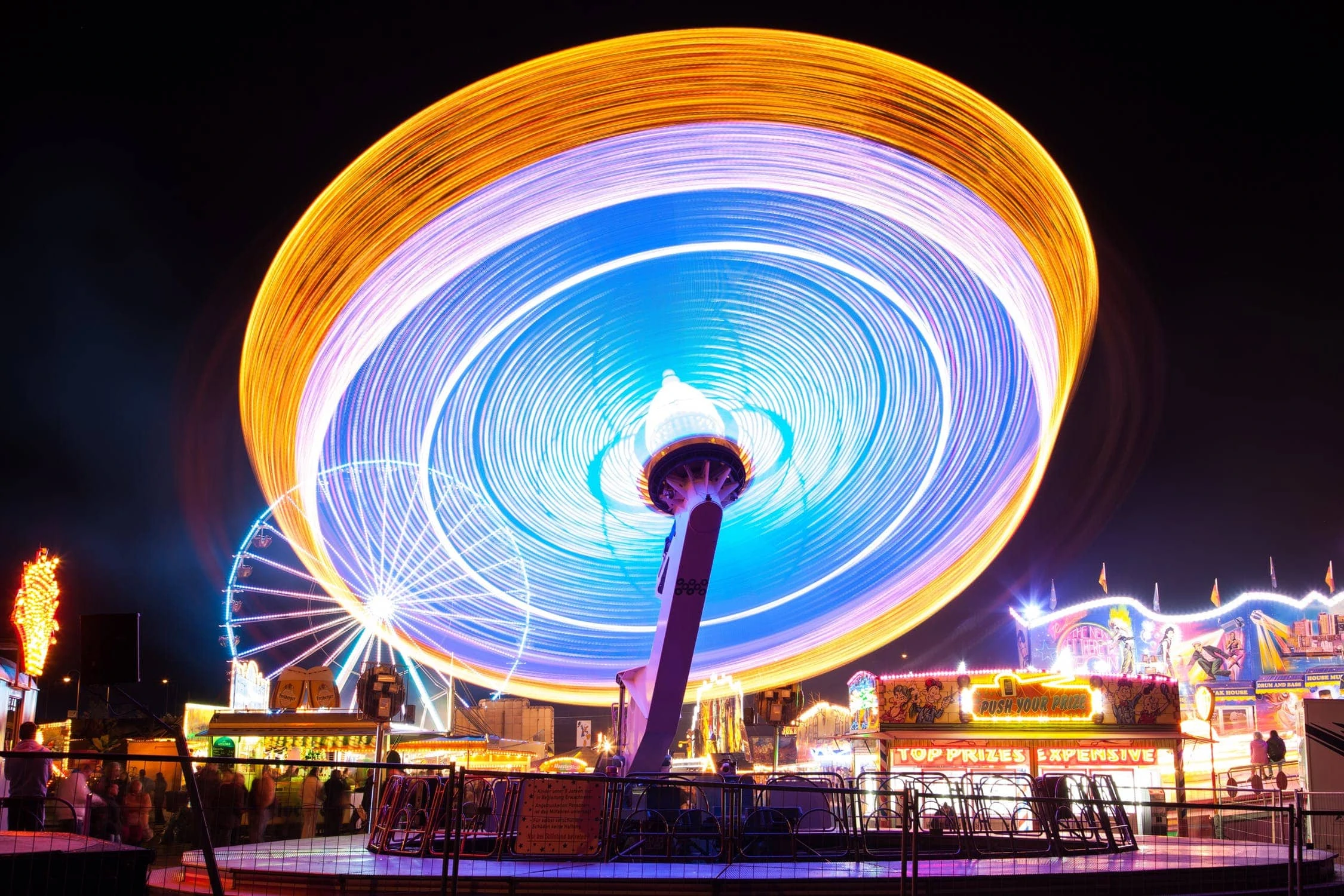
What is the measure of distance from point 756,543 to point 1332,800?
11.7m

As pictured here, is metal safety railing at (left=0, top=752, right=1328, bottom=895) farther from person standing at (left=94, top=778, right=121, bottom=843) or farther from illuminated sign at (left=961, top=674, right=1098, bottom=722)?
illuminated sign at (left=961, top=674, right=1098, bottom=722)

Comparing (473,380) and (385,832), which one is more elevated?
(473,380)

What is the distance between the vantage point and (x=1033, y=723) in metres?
29.6

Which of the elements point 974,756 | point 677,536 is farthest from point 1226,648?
point 677,536

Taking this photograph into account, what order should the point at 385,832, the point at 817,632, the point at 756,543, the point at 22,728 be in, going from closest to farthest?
the point at 385,832
the point at 22,728
the point at 756,543
the point at 817,632

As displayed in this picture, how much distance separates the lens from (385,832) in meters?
13.3

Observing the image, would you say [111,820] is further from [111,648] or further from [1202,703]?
[1202,703]

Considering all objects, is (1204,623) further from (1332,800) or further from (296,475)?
(296,475)

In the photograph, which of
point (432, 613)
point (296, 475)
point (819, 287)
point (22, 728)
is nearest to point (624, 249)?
point (819, 287)

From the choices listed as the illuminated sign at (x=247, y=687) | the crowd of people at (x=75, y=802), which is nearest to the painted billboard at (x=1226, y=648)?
the illuminated sign at (x=247, y=687)

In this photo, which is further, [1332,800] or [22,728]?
[1332,800]

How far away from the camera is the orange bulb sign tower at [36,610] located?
2788 centimetres

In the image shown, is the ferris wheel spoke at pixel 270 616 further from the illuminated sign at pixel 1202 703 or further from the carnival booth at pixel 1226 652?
the carnival booth at pixel 1226 652

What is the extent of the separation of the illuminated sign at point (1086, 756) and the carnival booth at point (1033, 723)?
0.07ft
